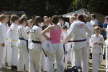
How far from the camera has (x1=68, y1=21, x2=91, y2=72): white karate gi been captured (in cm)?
1073

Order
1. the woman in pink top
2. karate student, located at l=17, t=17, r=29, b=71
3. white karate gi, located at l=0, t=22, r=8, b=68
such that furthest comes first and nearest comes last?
white karate gi, located at l=0, t=22, r=8, b=68
karate student, located at l=17, t=17, r=29, b=71
the woman in pink top

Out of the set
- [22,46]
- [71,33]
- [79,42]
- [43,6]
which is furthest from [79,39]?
[43,6]

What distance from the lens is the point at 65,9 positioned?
184 feet

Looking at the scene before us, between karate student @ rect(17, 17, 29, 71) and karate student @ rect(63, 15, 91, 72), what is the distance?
88.4 inches

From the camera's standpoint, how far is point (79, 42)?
1080 centimetres

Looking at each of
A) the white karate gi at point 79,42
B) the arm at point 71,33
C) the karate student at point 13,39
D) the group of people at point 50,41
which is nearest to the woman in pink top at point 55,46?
the group of people at point 50,41

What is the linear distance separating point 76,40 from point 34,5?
4122cm

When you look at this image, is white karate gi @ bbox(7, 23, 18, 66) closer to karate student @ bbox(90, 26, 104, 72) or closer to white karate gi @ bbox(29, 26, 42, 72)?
white karate gi @ bbox(29, 26, 42, 72)

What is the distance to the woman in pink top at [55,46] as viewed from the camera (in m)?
10.7

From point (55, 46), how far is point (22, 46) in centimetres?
237

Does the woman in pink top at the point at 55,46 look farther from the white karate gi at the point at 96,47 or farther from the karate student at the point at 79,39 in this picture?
the white karate gi at the point at 96,47

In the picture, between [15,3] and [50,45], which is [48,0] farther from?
[50,45]

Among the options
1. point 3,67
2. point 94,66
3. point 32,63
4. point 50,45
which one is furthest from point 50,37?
point 3,67

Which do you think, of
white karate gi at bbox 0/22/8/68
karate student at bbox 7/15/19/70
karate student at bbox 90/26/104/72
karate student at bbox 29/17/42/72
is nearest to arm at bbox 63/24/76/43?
karate student at bbox 29/17/42/72
